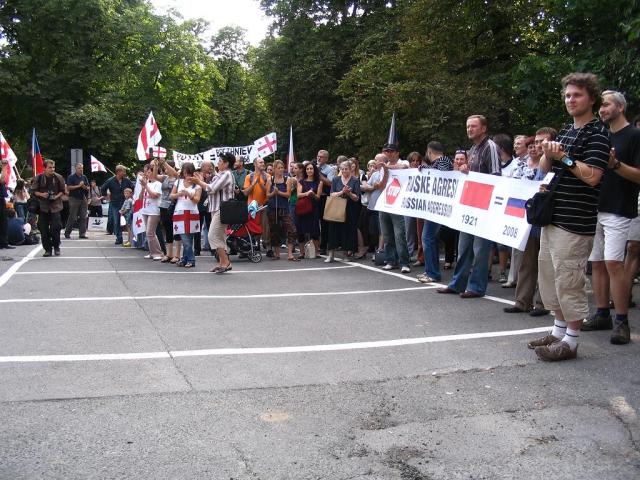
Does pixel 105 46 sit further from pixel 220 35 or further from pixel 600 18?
pixel 600 18

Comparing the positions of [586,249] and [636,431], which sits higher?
→ [586,249]

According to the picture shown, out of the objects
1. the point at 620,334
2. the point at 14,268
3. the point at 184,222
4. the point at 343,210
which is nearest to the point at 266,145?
the point at 343,210

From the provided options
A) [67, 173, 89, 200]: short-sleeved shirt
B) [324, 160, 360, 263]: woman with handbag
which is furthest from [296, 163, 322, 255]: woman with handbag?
[67, 173, 89, 200]: short-sleeved shirt

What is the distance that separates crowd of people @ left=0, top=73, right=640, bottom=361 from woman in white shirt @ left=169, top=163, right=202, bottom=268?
0.02 metres

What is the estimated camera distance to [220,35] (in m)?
57.2

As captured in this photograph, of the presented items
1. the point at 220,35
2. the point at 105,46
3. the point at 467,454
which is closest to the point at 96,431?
the point at 467,454

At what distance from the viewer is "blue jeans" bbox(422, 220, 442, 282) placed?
10.1 m

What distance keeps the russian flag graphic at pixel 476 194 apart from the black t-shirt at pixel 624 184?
8.53ft

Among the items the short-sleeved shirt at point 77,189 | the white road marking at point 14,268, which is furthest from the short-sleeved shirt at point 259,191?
the short-sleeved shirt at point 77,189

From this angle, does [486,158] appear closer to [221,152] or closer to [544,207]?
[544,207]

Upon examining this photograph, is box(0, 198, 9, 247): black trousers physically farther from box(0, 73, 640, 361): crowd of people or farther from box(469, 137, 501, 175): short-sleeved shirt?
box(469, 137, 501, 175): short-sleeved shirt

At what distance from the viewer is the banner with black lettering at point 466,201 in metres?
8.23

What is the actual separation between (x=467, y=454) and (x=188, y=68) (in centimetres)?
4218

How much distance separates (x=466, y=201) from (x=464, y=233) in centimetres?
48
